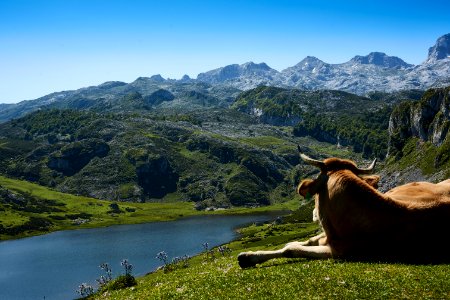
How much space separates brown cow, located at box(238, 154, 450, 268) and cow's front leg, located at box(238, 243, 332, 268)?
0.07m

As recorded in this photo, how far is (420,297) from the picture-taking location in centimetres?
1273

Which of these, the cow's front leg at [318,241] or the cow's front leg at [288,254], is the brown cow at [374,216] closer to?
the cow's front leg at [288,254]

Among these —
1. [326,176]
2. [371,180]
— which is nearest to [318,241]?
[326,176]

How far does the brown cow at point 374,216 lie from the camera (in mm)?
15695

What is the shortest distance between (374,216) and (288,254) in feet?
13.8

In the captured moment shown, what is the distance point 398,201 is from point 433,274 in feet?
9.46

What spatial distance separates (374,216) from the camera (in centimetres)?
1589

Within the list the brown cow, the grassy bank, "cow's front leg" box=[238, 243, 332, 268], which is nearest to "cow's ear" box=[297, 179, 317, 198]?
the brown cow

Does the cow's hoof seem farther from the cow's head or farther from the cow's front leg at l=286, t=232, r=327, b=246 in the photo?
the cow's head

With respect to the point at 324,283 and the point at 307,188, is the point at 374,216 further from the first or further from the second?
the point at 324,283

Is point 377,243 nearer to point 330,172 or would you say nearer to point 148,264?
point 330,172

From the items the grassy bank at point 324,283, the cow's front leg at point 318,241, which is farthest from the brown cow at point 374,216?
the grassy bank at point 324,283

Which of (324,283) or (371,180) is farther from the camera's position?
(371,180)

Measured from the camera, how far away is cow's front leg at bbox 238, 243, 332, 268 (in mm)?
17836
